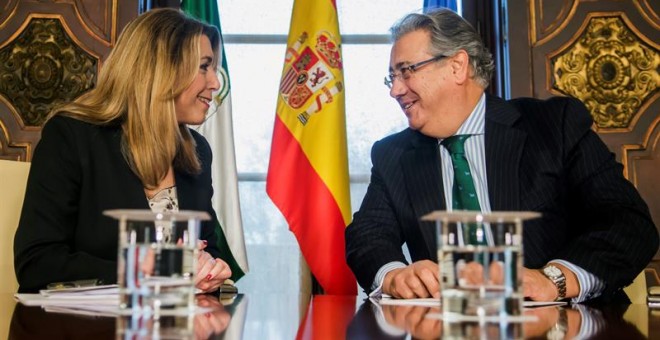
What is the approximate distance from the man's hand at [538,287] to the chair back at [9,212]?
143 centimetres

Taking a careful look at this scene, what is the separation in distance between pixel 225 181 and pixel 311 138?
435 mm

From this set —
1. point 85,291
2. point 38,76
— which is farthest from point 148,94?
point 38,76

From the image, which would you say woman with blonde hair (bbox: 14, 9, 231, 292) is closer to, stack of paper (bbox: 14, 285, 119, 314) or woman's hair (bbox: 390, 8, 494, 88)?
stack of paper (bbox: 14, 285, 119, 314)

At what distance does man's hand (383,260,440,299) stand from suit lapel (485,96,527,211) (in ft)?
1.72

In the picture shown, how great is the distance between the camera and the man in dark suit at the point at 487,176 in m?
2.13

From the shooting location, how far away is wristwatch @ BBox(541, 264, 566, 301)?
190cm

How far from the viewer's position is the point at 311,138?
Answer: 142 inches

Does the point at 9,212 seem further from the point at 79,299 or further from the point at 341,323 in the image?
the point at 341,323

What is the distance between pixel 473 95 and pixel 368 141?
4.62 feet

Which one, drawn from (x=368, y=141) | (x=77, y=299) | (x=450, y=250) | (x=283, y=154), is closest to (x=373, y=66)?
(x=368, y=141)

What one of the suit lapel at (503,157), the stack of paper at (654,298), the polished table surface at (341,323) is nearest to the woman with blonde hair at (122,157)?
the polished table surface at (341,323)

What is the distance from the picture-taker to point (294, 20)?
12.3 ft

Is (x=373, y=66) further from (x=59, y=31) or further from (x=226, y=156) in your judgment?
(x=59, y=31)

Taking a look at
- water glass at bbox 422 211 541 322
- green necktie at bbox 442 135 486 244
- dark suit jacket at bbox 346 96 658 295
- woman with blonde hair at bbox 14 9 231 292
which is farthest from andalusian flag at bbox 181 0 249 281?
water glass at bbox 422 211 541 322
